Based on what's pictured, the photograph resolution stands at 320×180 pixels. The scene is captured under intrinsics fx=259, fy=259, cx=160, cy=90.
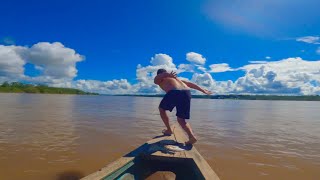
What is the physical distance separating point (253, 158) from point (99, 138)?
5.91 meters

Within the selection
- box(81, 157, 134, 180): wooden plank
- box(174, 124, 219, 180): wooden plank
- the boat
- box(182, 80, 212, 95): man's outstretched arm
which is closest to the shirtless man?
box(182, 80, 212, 95): man's outstretched arm

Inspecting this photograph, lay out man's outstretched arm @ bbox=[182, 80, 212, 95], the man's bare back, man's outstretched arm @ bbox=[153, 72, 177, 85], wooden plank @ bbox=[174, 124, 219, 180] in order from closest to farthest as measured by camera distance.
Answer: wooden plank @ bbox=[174, 124, 219, 180]
the man's bare back
man's outstretched arm @ bbox=[153, 72, 177, 85]
man's outstretched arm @ bbox=[182, 80, 212, 95]

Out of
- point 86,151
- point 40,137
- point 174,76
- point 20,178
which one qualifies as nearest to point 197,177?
point 174,76

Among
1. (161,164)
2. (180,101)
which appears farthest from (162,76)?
(161,164)

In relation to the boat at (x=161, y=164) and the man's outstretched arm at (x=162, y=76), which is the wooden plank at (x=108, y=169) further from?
the man's outstretched arm at (x=162, y=76)

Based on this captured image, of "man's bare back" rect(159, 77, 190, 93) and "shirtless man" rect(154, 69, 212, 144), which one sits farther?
"man's bare back" rect(159, 77, 190, 93)

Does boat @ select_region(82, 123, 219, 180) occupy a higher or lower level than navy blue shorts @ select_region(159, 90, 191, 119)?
lower

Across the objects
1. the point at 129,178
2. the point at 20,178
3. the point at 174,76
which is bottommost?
the point at 20,178

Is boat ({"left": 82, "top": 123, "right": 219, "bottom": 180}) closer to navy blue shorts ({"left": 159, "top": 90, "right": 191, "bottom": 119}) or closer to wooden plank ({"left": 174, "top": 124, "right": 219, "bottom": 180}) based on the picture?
wooden plank ({"left": 174, "top": 124, "right": 219, "bottom": 180})

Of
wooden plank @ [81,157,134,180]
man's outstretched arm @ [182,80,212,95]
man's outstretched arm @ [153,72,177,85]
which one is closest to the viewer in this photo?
wooden plank @ [81,157,134,180]

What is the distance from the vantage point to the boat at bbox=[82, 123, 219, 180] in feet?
14.4

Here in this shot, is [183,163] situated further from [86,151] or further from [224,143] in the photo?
[224,143]

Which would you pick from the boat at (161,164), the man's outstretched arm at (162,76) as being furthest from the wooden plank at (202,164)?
the man's outstretched arm at (162,76)

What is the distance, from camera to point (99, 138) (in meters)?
10.5
